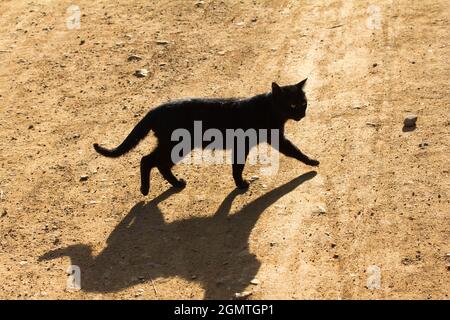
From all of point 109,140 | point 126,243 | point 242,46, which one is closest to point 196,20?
point 242,46

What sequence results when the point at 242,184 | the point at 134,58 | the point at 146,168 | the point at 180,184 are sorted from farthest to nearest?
the point at 134,58, the point at 180,184, the point at 242,184, the point at 146,168

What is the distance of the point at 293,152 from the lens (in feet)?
30.2

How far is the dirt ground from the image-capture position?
7727 mm

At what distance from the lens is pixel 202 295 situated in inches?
292

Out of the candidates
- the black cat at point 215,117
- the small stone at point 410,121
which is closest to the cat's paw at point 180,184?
the black cat at point 215,117

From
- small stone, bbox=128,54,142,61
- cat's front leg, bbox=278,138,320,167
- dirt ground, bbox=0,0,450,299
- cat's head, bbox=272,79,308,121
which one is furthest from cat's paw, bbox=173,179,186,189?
small stone, bbox=128,54,142,61

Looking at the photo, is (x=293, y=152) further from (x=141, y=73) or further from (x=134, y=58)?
(x=134, y=58)

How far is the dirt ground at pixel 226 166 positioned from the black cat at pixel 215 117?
0.58m

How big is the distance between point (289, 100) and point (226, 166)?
4.97ft

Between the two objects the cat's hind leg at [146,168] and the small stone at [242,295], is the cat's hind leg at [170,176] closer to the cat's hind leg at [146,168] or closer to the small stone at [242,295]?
the cat's hind leg at [146,168]

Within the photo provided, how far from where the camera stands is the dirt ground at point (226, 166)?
25.3 feet

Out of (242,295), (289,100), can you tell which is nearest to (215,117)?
(289,100)

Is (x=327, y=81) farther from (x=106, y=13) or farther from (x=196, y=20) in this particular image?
(x=106, y=13)
